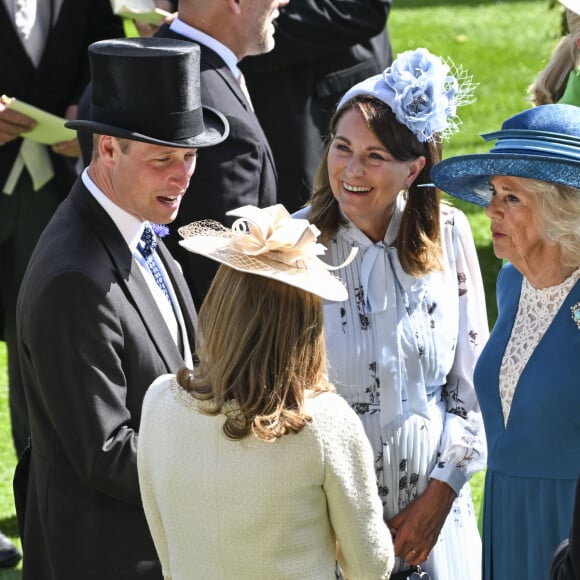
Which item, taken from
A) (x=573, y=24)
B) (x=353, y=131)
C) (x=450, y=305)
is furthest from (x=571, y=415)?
(x=573, y=24)

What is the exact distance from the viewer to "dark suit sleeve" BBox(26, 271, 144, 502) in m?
3.25

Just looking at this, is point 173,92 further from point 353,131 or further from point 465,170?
point 465,170

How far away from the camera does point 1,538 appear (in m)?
5.29

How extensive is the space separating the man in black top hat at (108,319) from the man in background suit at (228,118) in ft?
2.29

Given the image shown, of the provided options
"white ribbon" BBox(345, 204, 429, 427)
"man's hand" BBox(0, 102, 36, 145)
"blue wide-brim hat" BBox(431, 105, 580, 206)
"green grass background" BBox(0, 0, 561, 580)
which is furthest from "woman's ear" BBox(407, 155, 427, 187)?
"green grass background" BBox(0, 0, 561, 580)

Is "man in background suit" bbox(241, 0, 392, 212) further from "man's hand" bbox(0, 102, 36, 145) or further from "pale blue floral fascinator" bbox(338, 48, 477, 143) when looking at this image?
"pale blue floral fascinator" bbox(338, 48, 477, 143)

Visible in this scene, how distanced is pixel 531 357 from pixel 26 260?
9.06ft

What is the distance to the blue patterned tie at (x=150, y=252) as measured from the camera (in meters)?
3.61

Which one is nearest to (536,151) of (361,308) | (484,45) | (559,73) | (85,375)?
(361,308)

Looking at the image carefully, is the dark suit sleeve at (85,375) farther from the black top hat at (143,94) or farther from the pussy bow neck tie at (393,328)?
the pussy bow neck tie at (393,328)

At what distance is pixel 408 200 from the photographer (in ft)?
13.2

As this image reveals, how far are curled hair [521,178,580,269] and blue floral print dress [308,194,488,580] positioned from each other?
58 centimetres

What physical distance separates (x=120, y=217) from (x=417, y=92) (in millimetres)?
1050

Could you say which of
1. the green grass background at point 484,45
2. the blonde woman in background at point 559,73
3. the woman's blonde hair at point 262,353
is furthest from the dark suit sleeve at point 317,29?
the green grass background at point 484,45
